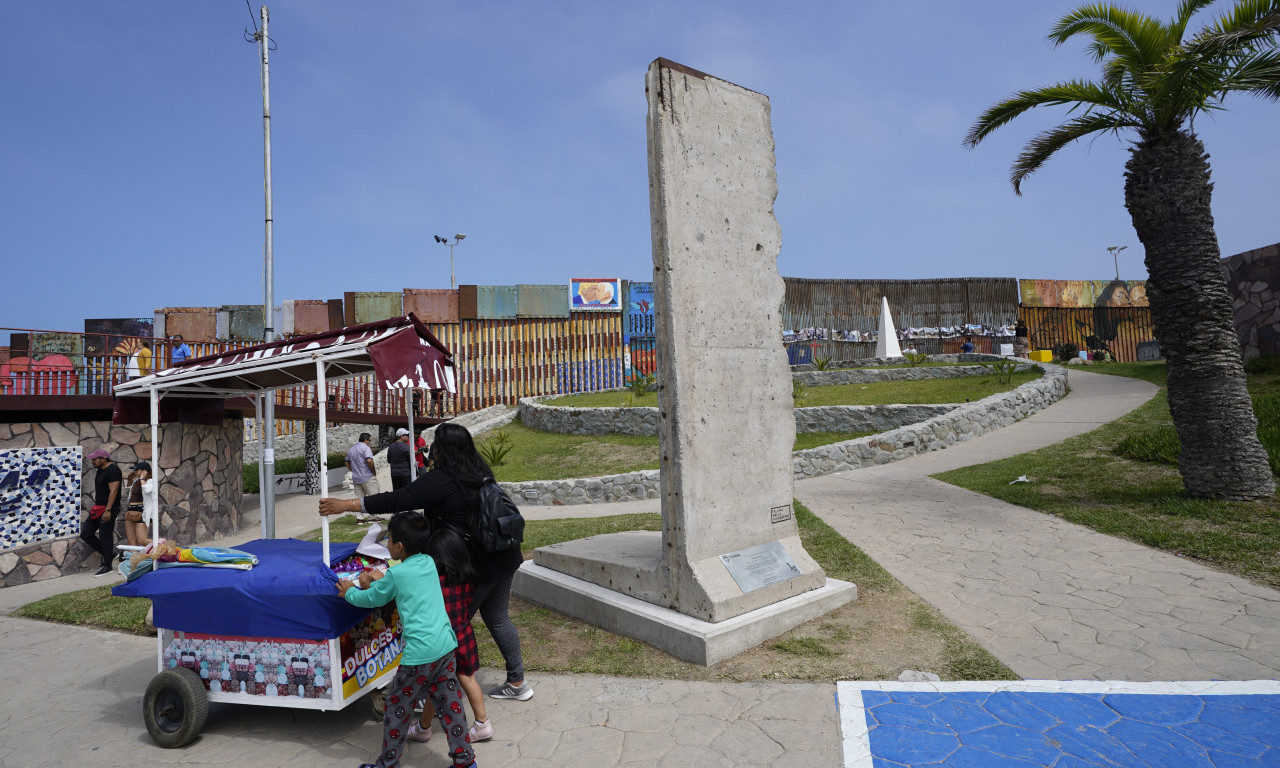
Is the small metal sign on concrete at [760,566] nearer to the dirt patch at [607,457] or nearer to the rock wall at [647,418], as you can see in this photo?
the dirt patch at [607,457]

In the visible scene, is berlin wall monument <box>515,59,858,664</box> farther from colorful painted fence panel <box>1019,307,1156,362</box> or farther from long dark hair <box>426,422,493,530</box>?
colorful painted fence panel <box>1019,307,1156,362</box>

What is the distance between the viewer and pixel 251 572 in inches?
159

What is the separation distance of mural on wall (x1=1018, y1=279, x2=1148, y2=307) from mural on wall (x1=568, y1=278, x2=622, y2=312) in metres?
18.0

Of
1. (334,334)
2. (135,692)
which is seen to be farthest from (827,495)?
(135,692)

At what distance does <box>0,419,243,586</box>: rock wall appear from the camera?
10.0m

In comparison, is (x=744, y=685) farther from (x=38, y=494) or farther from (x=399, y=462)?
(x=38, y=494)

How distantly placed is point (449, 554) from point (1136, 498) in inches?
327

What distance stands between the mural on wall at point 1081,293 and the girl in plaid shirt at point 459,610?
108ft

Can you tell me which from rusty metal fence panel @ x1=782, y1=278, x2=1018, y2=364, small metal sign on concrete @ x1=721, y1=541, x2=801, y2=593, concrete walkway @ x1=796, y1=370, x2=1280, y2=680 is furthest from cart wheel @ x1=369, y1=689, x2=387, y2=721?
rusty metal fence panel @ x1=782, y1=278, x2=1018, y2=364

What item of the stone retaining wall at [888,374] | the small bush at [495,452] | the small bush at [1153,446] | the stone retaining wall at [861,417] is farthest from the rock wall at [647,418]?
the stone retaining wall at [888,374]

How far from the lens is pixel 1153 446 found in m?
10.2

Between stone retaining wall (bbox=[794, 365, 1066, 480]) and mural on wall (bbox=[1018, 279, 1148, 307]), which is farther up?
mural on wall (bbox=[1018, 279, 1148, 307])

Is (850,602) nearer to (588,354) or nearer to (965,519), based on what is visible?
(965,519)

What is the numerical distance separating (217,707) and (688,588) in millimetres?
3201
